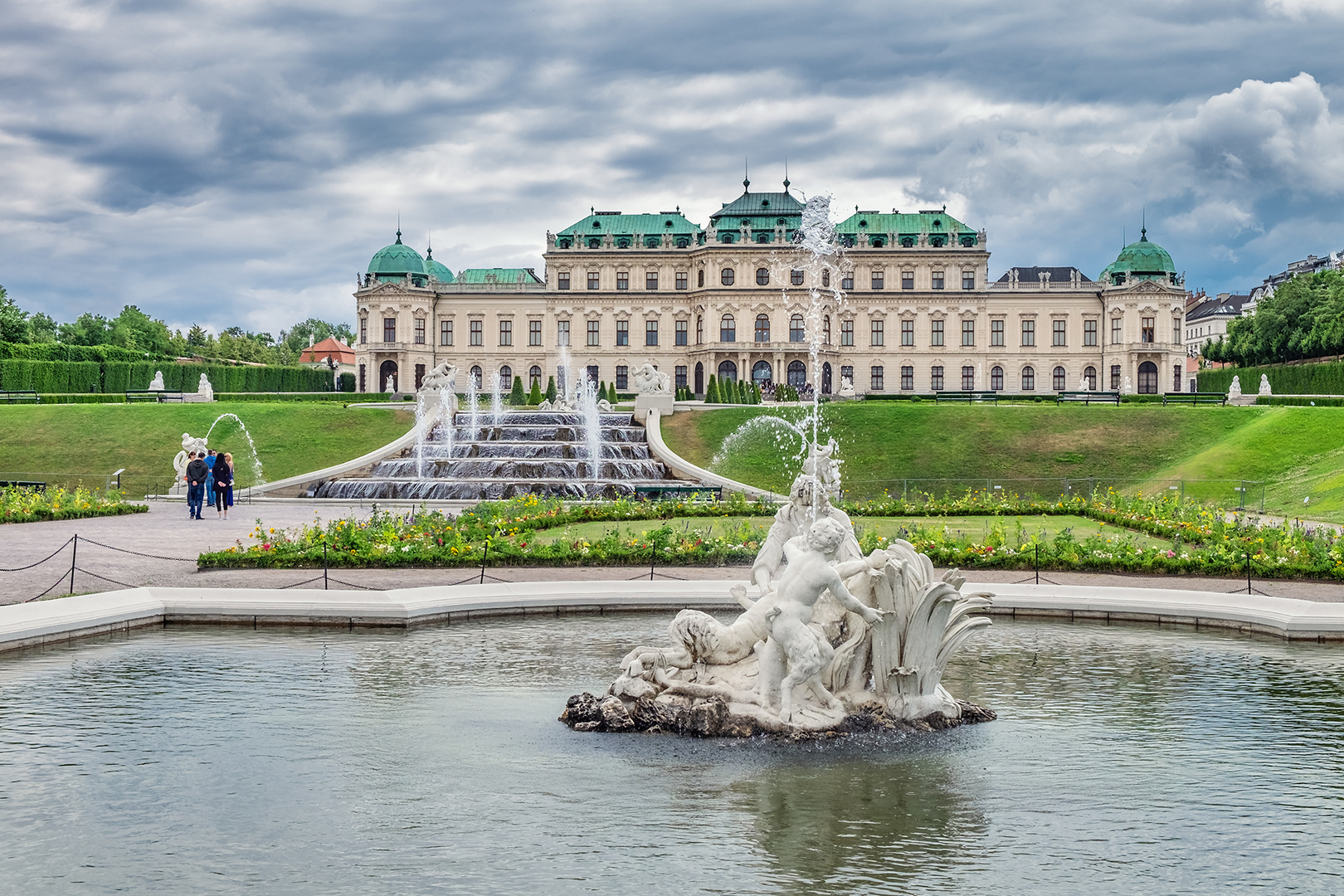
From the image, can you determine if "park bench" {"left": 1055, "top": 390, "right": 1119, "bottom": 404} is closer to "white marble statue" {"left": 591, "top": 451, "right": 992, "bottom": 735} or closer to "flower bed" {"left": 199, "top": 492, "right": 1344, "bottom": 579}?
"flower bed" {"left": 199, "top": 492, "right": 1344, "bottom": 579}

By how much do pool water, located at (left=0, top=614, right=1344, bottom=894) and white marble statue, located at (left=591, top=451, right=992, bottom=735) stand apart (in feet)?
1.04

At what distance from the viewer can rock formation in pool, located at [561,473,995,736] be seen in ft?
33.1

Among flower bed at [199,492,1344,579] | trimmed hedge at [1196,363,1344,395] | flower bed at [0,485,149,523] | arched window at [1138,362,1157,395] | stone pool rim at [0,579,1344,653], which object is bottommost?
stone pool rim at [0,579,1344,653]

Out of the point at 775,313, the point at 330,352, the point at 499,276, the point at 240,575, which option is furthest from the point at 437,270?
the point at 240,575

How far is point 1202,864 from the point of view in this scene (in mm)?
7465

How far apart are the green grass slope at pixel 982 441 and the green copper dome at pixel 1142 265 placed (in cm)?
4074

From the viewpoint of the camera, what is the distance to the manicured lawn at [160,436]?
40.2 meters

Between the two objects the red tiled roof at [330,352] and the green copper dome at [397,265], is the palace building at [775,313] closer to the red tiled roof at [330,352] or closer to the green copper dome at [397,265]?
the green copper dome at [397,265]

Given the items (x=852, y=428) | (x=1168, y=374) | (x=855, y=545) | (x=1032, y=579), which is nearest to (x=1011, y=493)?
(x=1032, y=579)

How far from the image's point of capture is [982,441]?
43.5 meters

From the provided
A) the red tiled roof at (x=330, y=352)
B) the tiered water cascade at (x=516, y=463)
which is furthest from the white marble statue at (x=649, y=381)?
the red tiled roof at (x=330, y=352)

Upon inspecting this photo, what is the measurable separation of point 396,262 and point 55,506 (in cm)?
6161

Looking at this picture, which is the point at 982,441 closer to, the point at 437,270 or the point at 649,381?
the point at 649,381

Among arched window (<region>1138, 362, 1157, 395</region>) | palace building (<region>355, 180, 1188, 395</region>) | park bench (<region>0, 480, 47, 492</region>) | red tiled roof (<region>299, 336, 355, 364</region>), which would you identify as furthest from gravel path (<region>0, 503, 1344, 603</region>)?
red tiled roof (<region>299, 336, 355, 364</region>)
